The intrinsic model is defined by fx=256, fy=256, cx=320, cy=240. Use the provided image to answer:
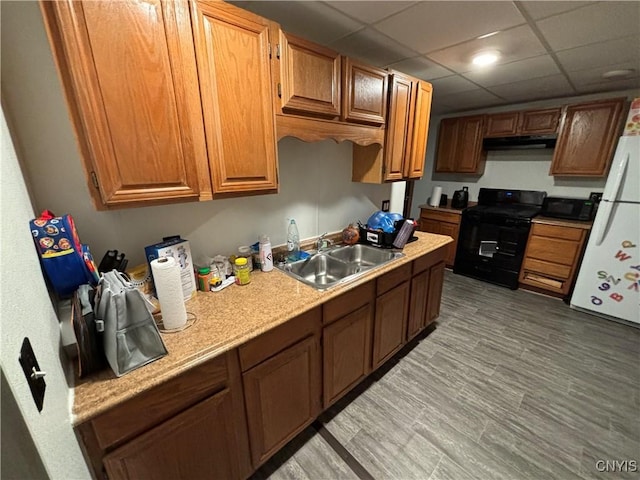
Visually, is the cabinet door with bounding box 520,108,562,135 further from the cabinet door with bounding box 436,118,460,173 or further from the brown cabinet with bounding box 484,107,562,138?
the cabinet door with bounding box 436,118,460,173

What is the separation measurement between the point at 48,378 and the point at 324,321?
1012mm

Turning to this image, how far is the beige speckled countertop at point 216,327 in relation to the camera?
0.77m

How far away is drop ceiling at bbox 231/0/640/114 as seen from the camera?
4.22 ft

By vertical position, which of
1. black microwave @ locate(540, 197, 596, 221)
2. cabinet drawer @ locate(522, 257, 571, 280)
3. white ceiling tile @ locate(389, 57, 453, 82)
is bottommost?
cabinet drawer @ locate(522, 257, 571, 280)

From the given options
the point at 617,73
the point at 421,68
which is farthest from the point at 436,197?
the point at 421,68

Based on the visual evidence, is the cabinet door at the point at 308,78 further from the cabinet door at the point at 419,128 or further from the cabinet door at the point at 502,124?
the cabinet door at the point at 502,124

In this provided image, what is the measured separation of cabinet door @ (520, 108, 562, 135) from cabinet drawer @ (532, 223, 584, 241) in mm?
1123

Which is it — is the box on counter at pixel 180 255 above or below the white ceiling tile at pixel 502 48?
below

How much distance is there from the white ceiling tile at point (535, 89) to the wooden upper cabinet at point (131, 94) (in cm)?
303

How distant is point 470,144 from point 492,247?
149 cm

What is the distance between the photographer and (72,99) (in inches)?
32.1

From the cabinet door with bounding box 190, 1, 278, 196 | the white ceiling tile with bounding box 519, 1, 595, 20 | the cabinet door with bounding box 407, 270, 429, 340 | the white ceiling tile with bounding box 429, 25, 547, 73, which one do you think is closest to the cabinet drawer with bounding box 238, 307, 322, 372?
the cabinet door with bounding box 190, 1, 278, 196

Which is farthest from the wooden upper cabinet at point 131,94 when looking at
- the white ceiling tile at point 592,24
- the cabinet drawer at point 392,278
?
the white ceiling tile at point 592,24

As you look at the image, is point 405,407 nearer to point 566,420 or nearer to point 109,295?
point 566,420
